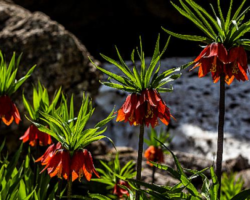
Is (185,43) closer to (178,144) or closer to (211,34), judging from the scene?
(178,144)

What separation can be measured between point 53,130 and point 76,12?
36.2ft

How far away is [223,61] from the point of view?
1.49 metres

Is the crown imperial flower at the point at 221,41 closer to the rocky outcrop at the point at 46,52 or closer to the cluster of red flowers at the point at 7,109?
the cluster of red flowers at the point at 7,109

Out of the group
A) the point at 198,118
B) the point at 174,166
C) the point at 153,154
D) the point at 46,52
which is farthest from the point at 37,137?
the point at 198,118

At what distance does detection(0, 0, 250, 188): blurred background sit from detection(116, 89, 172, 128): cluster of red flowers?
0.26m

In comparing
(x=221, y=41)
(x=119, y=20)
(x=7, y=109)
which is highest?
(x=221, y=41)

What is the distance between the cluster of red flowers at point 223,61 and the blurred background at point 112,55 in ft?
1.04

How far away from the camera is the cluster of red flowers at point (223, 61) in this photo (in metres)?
1.49

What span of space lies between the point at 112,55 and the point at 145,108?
1140cm

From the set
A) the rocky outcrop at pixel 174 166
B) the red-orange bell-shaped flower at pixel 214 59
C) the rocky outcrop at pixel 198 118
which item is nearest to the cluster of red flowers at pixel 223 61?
the red-orange bell-shaped flower at pixel 214 59

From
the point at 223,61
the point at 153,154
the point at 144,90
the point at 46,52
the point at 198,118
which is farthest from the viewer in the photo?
the point at 198,118

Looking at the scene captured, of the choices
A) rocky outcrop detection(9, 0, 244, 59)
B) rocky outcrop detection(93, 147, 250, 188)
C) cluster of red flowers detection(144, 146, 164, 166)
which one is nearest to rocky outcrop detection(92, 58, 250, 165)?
rocky outcrop detection(93, 147, 250, 188)

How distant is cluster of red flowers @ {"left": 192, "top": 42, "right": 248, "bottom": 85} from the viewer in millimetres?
1486

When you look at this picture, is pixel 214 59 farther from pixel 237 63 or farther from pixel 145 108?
pixel 145 108
